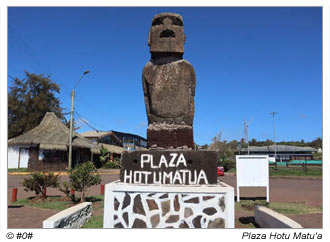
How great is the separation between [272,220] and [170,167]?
2.50 meters

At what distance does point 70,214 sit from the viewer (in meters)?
5.41

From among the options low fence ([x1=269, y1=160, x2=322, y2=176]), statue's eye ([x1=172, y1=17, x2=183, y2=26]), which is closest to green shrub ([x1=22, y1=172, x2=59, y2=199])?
statue's eye ([x1=172, y1=17, x2=183, y2=26])

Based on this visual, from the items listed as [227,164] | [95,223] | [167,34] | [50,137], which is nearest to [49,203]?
[95,223]

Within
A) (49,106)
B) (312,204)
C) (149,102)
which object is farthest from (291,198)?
(49,106)

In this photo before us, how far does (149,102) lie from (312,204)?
806 centimetres

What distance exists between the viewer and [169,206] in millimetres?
4480

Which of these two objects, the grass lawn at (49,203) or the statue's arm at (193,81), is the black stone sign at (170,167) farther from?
the grass lawn at (49,203)

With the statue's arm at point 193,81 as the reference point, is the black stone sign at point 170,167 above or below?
below

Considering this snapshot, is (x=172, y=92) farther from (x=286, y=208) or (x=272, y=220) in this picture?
(x=286, y=208)

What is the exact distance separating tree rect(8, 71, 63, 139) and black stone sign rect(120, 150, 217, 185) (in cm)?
2981

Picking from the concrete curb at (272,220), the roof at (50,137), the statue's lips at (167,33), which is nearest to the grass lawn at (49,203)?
the concrete curb at (272,220)

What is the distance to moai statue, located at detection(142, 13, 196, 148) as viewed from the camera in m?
5.55

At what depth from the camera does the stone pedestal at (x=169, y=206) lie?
4406 millimetres

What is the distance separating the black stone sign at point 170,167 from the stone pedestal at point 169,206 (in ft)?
0.55
